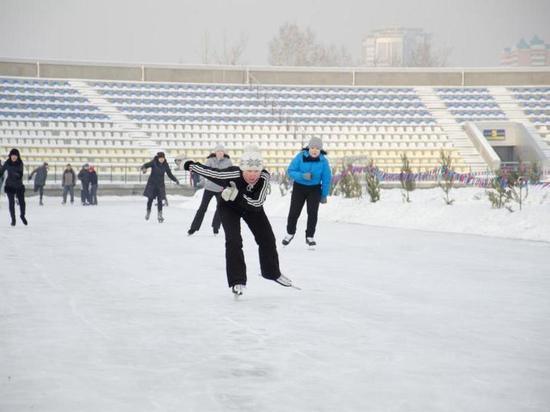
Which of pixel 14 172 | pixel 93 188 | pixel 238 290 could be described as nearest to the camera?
pixel 238 290

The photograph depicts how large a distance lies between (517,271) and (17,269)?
18.3 feet

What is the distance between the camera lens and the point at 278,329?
6.74 meters

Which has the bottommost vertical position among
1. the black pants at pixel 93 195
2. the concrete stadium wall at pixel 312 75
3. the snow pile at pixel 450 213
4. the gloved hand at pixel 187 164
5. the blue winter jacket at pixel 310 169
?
the black pants at pixel 93 195

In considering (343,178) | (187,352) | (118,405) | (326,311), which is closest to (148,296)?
(326,311)

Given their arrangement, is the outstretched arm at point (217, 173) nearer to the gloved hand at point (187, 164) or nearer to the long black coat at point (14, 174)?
the gloved hand at point (187, 164)

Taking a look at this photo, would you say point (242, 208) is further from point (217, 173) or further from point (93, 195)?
point (93, 195)

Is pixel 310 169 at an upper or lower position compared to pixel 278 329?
upper

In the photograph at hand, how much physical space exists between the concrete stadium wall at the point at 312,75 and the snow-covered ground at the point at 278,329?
35.4 metres

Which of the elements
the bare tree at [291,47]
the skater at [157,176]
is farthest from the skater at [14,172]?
the bare tree at [291,47]

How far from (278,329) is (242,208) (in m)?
2.15

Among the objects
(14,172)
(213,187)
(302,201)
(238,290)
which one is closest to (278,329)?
(238,290)

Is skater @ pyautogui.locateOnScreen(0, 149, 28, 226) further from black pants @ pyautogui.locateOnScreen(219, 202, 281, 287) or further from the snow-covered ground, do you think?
black pants @ pyautogui.locateOnScreen(219, 202, 281, 287)

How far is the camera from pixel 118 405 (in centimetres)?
448

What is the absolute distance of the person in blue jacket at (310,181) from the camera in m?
13.9
